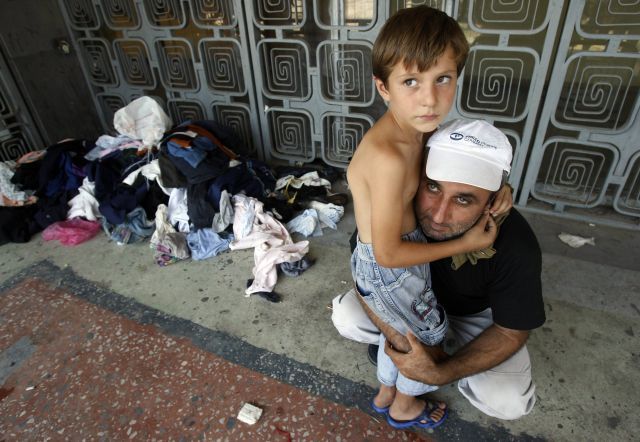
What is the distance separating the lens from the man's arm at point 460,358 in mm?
1430

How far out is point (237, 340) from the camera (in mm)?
2242

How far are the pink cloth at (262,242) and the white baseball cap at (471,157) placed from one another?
1.55 metres

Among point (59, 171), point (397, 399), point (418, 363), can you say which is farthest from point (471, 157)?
point (59, 171)

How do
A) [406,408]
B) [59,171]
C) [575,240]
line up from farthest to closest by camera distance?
[59,171], [575,240], [406,408]

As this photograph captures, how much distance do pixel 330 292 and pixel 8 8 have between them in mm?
4221

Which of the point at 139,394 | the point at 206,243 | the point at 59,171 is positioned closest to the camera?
the point at 139,394

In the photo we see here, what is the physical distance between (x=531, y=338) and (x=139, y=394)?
209 cm

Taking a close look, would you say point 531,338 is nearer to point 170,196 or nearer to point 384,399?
point 384,399

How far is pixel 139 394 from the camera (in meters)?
1.96

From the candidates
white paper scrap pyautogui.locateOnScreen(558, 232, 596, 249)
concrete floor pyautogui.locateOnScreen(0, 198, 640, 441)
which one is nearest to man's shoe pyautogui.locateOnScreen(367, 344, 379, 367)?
concrete floor pyautogui.locateOnScreen(0, 198, 640, 441)

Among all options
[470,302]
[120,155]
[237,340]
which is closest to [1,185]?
[120,155]

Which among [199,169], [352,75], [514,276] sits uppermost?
[352,75]

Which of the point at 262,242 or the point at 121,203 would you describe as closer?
the point at 262,242

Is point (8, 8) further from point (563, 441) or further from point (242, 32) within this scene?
point (563, 441)
